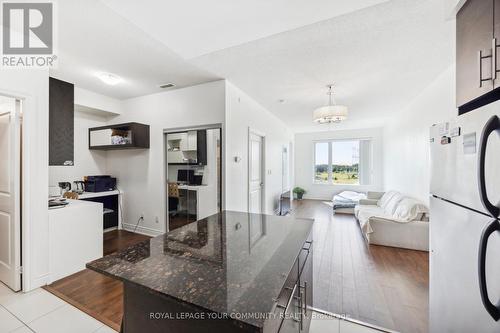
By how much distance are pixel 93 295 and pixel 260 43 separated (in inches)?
126

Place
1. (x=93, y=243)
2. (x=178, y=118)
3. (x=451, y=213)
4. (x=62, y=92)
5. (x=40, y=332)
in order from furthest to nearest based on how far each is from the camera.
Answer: (x=178, y=118) < (x=93, y=243) < (x=62, y=92) < (x=40, y=332) < (x=451, y=213)

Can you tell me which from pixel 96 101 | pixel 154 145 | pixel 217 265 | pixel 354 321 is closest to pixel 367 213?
pixel 354 321

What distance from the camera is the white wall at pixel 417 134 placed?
9.43 feet

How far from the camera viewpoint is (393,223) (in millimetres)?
3283

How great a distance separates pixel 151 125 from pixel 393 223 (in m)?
4.55

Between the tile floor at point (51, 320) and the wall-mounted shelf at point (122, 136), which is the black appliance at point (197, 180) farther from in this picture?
the tile floor at point (51, 320)

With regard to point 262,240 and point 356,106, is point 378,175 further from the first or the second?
point 262,240

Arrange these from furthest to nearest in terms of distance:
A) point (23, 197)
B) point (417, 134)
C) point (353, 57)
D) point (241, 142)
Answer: point (417, 134) → point (241, 142) → point (353, 57) → point (23, 197)

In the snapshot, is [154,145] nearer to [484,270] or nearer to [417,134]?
[484,270]

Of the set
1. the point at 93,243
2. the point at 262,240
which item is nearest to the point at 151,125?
the point at 93,243

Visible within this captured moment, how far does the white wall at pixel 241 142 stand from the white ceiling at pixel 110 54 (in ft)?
2.06

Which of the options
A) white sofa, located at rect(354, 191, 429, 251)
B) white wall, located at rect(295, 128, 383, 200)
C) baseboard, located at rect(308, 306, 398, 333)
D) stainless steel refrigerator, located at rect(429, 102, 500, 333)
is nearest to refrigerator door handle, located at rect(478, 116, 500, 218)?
stainless steel refrigerator, located at rect(429, 102, 500, 333)

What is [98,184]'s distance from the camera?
384 centimetres

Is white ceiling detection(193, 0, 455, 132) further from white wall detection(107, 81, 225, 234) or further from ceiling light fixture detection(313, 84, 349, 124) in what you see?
white wall detection(107, 81, 225, 234)
